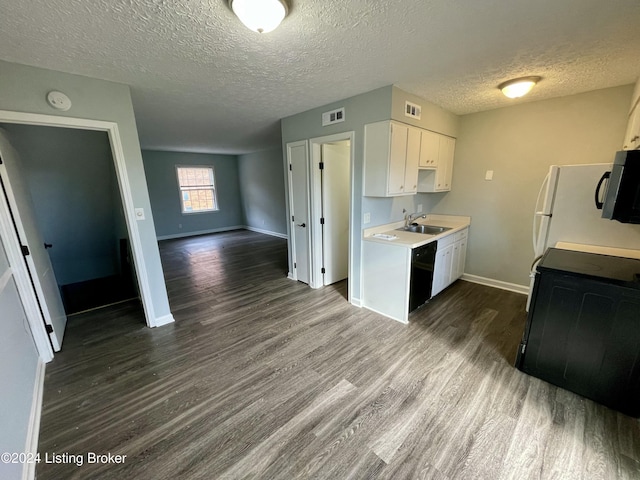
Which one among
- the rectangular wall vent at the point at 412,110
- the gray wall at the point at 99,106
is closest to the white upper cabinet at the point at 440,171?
the rectangular wall vent at the point at 412,110

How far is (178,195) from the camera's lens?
782 cm

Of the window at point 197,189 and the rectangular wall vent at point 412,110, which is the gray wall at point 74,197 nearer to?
the window at point 197,189

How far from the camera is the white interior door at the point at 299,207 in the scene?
143 inches

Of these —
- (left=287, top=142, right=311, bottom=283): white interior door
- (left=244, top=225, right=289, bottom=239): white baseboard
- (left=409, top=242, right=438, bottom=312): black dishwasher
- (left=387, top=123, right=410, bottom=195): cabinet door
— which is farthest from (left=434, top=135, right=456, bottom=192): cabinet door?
Result: (left=244, top=225, right=289, bottom=239): white baseboard

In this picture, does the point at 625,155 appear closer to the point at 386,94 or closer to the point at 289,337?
the point at 386,94

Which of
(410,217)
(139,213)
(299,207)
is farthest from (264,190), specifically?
(139,213)

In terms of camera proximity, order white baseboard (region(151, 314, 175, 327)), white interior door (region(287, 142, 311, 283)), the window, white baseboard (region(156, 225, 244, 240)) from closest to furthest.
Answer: white baseboard (region(151, 314, 175, 327)), white interior door (region(287, 142, 311, 283)), white baseboard (region(156, 225, 244, 240)), the window

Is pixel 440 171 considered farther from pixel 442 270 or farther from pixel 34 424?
pixel 34 424

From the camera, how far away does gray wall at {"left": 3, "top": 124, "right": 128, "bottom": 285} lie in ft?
11.8

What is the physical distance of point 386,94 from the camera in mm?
2600

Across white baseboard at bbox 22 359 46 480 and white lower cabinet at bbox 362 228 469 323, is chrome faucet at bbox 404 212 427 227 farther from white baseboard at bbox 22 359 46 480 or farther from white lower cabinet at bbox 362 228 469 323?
white baseboard at bbox 22 359 46 480

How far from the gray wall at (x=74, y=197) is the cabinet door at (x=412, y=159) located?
4.07m

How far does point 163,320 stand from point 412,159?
3588 mm

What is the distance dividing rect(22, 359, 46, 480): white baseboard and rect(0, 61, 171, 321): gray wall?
38.5 inches
